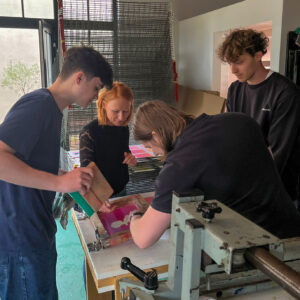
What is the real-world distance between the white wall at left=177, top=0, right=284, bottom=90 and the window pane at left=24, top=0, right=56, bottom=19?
1423mm

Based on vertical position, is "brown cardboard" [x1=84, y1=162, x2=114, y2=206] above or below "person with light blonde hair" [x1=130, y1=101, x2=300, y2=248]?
below

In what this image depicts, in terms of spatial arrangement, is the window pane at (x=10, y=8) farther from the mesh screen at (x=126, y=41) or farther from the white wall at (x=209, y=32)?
the white wall at (x=209, y=32)

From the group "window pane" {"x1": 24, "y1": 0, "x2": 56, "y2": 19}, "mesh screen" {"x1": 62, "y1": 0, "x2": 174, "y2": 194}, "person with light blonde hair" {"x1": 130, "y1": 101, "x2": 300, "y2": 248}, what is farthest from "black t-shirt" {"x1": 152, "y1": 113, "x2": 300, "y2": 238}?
"window pane" {"x1": 24, "y1": 0, "x2": 56, "y2": 19}

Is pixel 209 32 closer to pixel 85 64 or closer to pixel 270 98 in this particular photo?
pixel 270 98

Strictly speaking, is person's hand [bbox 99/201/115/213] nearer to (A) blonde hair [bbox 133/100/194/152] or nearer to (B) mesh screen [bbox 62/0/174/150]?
(A) blonde hair [bbox 133/100/194/152]

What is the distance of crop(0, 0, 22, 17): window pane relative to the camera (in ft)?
10.4

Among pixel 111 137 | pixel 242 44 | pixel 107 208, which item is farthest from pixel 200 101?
pixel 107 208

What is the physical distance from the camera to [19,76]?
366 cm

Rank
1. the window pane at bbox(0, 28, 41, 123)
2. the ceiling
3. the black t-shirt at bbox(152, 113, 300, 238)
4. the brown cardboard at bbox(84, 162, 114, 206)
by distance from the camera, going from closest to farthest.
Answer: the black t-shirt at bbox(152, 113, 300, 238) → the brown cardboard at bbox(84, 162, 114, 206) → the window pane at bbox(0, 28, 41, 123) → the ceiling

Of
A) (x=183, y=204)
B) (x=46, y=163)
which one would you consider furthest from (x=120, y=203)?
(x=183, y=204)

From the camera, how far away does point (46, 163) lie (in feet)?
3.75

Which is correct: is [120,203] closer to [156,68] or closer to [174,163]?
[174,163]

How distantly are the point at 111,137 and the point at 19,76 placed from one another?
2.41 metres

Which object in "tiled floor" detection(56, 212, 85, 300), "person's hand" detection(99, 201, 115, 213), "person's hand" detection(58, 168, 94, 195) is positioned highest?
"person's hand" detection(58, 168, 94, 195)
